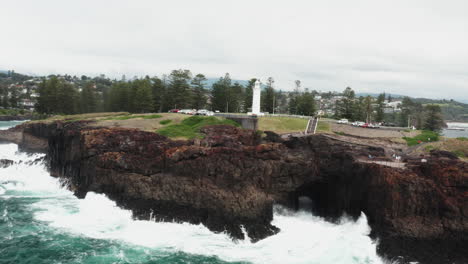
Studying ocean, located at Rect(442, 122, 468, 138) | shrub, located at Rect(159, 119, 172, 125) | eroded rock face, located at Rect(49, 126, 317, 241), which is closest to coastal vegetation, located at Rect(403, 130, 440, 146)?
eroded rock face, located at Rect(49, 126, 317, 241)

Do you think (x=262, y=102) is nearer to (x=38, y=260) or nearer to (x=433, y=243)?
(x=433, y=243)

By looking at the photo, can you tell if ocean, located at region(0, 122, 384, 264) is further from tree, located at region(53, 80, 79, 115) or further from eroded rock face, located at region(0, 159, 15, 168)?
tree, located at region(53, 80, 79, 115)

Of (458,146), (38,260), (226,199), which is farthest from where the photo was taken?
(458,146)

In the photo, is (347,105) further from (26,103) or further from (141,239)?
(26,103)

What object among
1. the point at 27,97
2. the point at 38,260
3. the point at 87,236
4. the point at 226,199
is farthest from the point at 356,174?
the point at 27,97

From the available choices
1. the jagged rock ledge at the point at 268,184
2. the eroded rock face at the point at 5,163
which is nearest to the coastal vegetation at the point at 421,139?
the jagged rock ledge at the point at 268,184

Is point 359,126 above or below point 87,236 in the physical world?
above

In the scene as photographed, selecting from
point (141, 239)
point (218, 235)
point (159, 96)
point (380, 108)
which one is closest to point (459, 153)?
point (218, 235)

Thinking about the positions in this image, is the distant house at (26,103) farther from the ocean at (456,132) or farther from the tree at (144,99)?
the ocean at (456,132)
